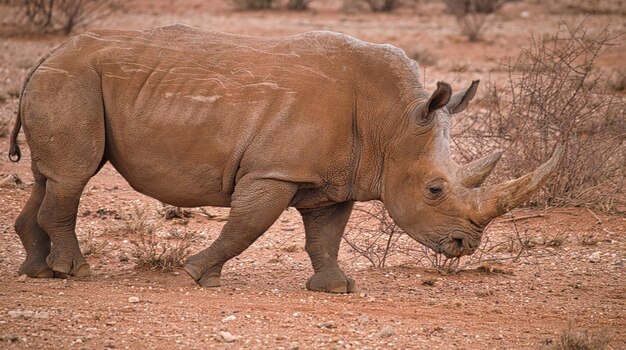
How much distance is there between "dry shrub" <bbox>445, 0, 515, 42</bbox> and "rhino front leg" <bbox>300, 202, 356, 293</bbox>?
16.9 m

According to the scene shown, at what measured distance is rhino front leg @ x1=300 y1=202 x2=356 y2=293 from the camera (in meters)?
8.41

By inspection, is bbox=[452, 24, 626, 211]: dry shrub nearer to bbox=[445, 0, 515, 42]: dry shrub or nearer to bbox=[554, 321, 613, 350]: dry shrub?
bbox=[554, 321, 613, 350]: dry shrub

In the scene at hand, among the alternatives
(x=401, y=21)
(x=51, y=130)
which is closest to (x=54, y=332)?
(x=51, y=130)

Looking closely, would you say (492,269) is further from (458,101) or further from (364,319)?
(364,319)

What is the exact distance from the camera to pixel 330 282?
8.38m

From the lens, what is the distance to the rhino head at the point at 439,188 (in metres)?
7.56

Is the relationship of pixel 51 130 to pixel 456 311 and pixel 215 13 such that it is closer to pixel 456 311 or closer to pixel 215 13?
pixel 456 311

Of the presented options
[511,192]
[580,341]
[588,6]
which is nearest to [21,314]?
[511,192]

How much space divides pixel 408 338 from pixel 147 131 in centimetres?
255

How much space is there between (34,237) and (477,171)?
3.64 metres

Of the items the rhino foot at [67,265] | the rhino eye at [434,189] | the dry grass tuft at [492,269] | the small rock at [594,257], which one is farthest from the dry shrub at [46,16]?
the rhino eye at [434,189]

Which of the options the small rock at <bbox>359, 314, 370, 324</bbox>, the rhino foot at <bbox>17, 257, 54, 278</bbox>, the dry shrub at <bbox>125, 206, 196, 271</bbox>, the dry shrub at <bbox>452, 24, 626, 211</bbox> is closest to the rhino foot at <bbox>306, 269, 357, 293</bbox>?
the small rock at <bbox>359, 314, 370, 324</bbox>

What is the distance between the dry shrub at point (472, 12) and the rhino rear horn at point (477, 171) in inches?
686

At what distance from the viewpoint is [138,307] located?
742cm
